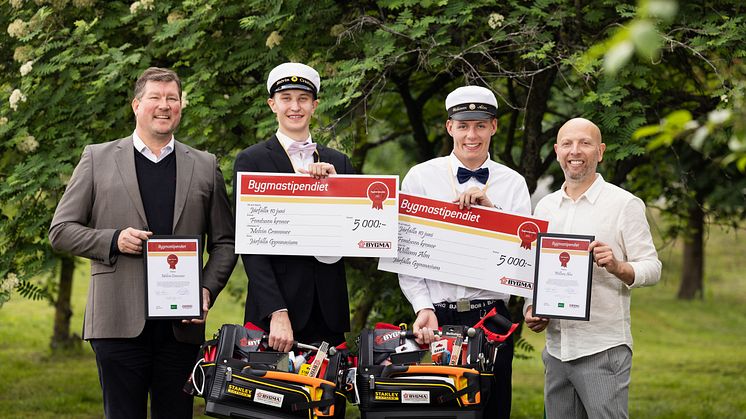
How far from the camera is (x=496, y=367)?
5516 mm

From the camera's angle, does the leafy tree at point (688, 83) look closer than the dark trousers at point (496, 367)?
No

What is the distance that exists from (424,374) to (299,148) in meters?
1.47

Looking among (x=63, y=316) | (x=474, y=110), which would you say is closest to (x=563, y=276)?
(x=474, y=110)

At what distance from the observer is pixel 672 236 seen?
1211 centimetres

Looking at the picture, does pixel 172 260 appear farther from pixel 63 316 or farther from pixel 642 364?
pixel 642 364

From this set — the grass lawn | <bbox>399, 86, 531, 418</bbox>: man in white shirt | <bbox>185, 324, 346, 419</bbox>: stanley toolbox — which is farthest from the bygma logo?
the grass lawn

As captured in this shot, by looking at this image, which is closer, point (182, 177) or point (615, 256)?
point (615, 256)

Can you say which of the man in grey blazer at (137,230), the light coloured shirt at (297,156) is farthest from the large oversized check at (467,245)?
the man in grey blazer at (137,230)

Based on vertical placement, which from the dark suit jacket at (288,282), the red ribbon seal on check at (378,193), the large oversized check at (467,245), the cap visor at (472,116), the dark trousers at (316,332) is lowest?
the dark trousers at (316,332)

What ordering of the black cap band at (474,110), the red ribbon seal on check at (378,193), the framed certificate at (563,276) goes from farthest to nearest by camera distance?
1. the black cap band at (474,110)
2. the red ribbon seal on check at (378,193)
3. the framed certificate at (563,276)

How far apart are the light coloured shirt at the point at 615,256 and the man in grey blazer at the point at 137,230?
201cm

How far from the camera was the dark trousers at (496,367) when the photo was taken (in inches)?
217

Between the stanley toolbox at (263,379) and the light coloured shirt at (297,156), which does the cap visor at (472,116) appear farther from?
the stanley toolbox at (263,379)

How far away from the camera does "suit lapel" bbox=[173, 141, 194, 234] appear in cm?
558
